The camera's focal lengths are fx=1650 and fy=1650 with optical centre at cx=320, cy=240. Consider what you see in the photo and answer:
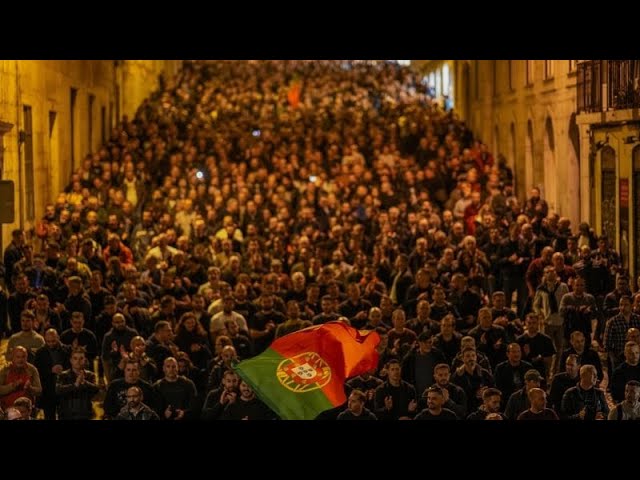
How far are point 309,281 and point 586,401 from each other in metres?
7.35

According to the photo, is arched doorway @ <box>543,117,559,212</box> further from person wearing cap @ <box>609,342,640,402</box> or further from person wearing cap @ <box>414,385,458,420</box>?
person wearing cap @ <box>414,385,458,420</box>

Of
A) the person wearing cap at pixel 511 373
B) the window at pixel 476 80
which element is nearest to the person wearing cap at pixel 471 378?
the person wearing cap at pixel 511 373

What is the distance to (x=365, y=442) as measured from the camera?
13.8 m

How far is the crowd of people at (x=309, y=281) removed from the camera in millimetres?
16750

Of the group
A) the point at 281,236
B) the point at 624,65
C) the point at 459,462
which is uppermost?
the point at 624,65

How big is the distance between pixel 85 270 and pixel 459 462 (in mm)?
10473

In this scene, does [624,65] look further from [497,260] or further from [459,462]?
[459,462]

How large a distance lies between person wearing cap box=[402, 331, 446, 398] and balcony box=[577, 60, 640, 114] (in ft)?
32.8

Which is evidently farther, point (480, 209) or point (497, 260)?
point (480, 209)

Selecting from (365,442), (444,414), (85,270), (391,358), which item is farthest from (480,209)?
(365,442)

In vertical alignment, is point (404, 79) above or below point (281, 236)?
above

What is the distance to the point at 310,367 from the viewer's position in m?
16.6

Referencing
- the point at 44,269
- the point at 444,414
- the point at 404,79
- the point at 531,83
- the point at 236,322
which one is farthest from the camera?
the point at 404,79

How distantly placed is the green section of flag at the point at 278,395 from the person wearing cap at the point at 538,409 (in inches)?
78.3
